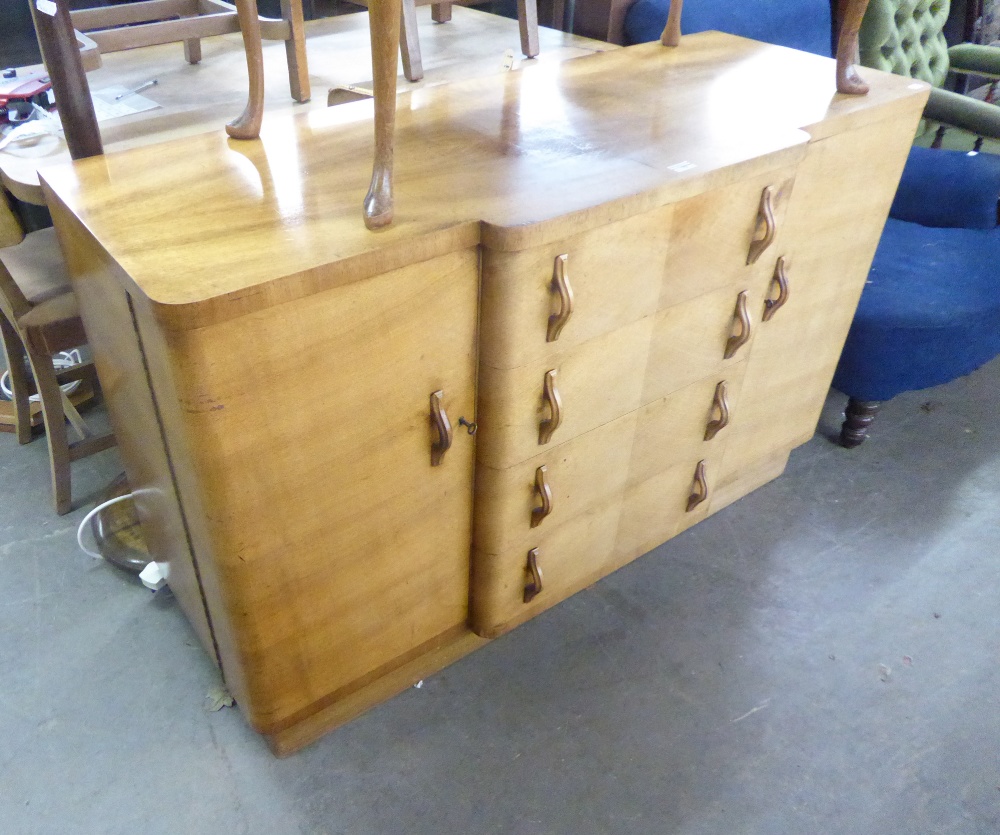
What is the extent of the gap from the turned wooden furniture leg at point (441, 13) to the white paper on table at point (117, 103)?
3.08 ft

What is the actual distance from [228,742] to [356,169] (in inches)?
36.9

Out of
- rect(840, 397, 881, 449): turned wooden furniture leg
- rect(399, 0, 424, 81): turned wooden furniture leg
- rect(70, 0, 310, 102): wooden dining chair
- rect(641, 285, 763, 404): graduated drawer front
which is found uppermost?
rect(70, 0, 310, 102): wooden dining chair

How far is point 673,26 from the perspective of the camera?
1.59m

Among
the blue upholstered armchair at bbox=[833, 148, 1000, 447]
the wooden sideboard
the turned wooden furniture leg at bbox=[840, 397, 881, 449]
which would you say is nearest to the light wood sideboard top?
the wooden sideboard

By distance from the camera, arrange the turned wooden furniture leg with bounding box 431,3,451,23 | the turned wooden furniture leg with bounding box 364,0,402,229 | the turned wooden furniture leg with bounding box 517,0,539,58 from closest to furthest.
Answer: the turned wooden furniture leg with bounding box 364,0,402,229 → the turned wooden furniture leg with bounding box 517,0,539,58 → the turned wooden furniture leg with bounding box 431,3,451,23

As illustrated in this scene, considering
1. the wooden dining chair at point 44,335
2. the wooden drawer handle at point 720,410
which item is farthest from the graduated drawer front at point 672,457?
the wooden dining chair at point 44,335

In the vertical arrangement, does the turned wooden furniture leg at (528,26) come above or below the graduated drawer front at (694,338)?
above

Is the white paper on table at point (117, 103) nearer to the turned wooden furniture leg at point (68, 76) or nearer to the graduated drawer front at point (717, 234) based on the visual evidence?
the turned wooden furniture leg at point (68, 76)

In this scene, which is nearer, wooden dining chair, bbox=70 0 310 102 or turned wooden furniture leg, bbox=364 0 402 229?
turned wooden furniture leg, bbox=364 0 402 229

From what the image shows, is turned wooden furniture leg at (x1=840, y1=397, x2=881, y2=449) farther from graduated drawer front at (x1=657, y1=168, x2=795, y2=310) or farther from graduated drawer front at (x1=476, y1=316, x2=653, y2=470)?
graduated drawer front at (x1=476, y1=316, x2=653, y2=470)

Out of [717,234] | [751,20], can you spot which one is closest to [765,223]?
[717,234]

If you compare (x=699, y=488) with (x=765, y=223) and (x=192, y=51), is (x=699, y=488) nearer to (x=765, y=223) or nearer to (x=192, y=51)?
(x=765, y=223)

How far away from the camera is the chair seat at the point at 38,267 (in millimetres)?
1597

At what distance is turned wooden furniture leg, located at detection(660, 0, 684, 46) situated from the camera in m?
1.56
